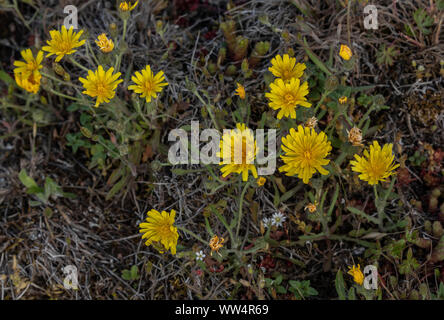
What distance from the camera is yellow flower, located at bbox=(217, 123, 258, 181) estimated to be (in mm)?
1995

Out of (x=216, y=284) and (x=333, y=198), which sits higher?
(x=333, y=198)

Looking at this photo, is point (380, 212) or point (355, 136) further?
point (380, 212)

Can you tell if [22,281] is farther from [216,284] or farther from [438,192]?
[438,192]

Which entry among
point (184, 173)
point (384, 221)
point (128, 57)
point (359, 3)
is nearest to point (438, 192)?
point (384, 221)

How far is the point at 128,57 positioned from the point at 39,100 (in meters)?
0.69

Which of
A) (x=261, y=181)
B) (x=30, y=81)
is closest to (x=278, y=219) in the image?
(x=261, y=181)

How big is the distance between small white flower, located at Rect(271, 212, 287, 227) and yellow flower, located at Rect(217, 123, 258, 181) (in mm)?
474

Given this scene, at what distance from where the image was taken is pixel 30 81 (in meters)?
2.46

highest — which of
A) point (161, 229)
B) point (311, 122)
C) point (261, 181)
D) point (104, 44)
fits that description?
point (104, 44)

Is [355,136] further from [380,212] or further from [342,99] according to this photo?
[380,212]

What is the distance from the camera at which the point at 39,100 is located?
283 centimetres

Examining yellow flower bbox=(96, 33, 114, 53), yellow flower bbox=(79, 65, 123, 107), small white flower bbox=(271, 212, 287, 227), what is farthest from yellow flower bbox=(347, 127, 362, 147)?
yellow flower bbox=(96, 33, 114, 53)

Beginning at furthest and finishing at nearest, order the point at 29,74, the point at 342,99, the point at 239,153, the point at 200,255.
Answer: the point at 29,74 → the point at 200,255 → the point at 342,99 → the point at 239,153

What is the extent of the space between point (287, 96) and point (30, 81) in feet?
4.99
